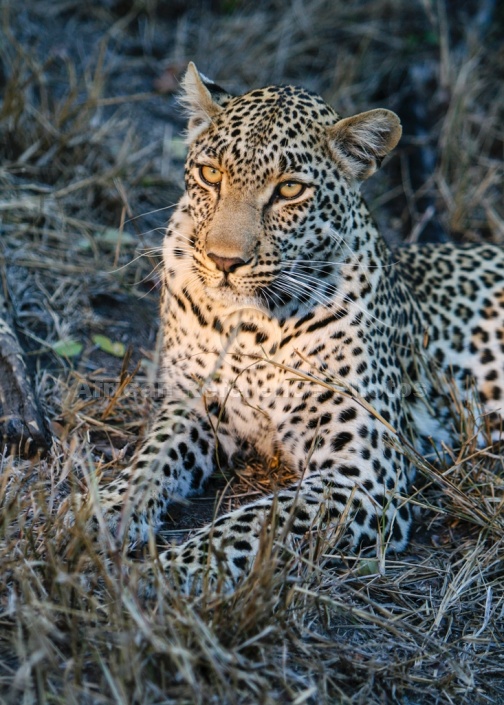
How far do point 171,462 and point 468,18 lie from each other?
755cm

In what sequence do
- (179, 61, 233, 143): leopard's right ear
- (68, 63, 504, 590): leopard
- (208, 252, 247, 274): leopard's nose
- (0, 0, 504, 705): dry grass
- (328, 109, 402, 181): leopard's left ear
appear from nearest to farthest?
(0, 0, 504, 705): dry grass → (208, 252, 247, 274): leopard's nose → (68, 63, 504, 590): leopard → (328, 109, 402, 181): leopard's left ear → (179, 61, 233, 143): leopard's right ear

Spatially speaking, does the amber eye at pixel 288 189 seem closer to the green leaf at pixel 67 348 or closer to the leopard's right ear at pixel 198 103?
the leopard's right ear at pixel 198 103

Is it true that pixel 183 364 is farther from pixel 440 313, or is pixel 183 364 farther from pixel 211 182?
pixel 440 313

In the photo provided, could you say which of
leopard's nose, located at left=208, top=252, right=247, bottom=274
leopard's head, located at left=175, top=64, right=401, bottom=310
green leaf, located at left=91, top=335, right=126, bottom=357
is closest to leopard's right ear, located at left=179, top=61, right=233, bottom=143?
leopard's head, located at left=175, top=64, right=401, bottom=310

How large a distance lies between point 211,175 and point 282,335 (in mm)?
921

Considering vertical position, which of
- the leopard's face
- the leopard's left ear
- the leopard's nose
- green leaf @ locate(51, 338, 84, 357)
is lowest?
green leaf @ locate(51, 338, 84, 357)

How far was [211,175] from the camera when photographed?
466 centimetres

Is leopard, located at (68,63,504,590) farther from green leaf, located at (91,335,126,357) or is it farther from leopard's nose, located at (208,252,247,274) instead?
green leaf, located at (91,335,126,357)

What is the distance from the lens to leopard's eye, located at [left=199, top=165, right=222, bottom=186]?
15.2ft

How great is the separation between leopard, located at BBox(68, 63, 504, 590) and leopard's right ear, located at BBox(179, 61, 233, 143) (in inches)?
0.5

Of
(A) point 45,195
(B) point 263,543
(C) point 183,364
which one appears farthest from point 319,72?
(B) point 263,543

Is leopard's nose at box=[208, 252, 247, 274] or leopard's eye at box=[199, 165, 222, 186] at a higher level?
leopard's eye at box=[199, 165, 222, 186]

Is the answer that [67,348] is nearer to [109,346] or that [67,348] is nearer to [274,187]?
[109,346]

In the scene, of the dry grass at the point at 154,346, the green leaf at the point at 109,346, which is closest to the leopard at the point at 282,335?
the dry grass at the point at 154,346
